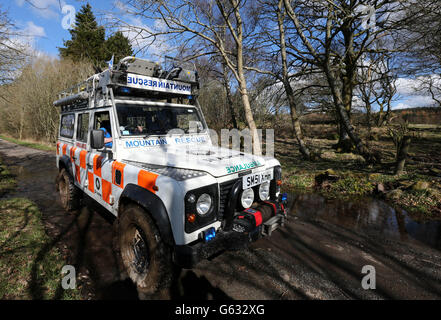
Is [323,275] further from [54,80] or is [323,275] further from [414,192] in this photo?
[54,80]

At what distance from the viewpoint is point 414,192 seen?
577 centimetres

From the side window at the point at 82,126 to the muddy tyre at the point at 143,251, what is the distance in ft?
7.24

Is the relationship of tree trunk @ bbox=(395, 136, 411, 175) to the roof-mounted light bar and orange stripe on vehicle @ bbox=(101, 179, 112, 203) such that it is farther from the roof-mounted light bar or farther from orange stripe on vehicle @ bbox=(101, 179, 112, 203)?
the roof-mounted light bar

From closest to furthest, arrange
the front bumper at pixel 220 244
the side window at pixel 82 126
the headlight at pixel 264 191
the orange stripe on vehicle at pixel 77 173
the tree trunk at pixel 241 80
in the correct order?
the front bumper at pixel 220 244
the headlight at pixel 264 191
the side window at pixel 82 126
the orange stripe on vehicle at pixel 77 173
the tree trunk at pixel 241 80

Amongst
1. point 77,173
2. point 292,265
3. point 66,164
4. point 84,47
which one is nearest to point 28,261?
point 77,173

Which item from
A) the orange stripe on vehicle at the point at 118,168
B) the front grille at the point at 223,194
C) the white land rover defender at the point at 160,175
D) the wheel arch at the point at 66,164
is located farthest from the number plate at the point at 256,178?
the wheel arch at the point at 66,164

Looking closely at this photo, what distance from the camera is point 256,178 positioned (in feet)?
9.96

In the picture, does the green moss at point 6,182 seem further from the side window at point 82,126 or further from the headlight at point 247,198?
the headlight at point 247,198

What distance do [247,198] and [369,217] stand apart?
3663 mm

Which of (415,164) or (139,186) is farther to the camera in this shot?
(415,164)

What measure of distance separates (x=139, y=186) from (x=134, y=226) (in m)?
0.55

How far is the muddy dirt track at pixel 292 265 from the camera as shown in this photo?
8.92 ft

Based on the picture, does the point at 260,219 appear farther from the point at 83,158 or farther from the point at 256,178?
the point at 83,158
